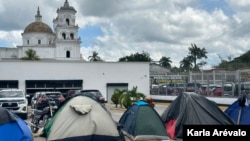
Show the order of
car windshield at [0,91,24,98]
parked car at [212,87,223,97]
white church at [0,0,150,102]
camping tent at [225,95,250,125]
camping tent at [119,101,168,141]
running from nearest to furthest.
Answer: camping tent at [119,101,168,141], camping tent at [225,95,250,125], car windshield at [0,91,24,98], parked car at [212,87,223,97], white church at [0,0,150,102]

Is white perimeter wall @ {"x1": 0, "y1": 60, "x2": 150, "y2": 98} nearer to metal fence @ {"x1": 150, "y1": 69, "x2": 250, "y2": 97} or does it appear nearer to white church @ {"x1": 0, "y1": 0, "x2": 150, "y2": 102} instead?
white church @ {"x1": 0, "y1": 0, "x2": 150, "y2": 102}

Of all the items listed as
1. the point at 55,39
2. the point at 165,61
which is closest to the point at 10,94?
the point at 55,39

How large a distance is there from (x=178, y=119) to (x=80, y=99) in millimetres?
3314

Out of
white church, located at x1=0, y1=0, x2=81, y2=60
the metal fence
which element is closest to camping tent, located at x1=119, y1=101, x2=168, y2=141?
the metal fence

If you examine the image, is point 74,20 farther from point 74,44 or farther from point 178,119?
point 178,119

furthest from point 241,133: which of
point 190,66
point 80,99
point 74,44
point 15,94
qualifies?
point 190,66

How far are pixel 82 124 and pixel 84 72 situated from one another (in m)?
27.5

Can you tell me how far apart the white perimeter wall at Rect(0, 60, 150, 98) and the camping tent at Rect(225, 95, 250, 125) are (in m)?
26.0

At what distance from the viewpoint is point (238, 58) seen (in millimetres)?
86750

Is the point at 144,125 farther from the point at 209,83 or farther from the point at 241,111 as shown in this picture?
the point at 209,83

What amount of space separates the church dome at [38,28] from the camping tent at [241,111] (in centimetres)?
8326

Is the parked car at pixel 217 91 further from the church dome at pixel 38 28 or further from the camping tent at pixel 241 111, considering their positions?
the church dome at pixel 38 28

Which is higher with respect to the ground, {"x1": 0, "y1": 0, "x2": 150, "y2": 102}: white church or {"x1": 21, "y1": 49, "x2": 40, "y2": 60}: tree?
Answer: {"x1": 21, "y1": 49, "x2": 40, "y2": 60}: tree

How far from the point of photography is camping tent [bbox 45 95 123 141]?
37.4 ft
